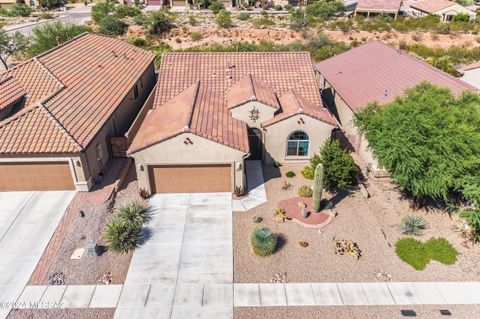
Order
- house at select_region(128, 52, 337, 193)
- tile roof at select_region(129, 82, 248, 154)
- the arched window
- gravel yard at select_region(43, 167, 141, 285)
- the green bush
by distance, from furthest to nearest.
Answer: the arched window < house at select_region(128, 52, 337, 193) < tile roof at select_region(129, 82, 248, 154) < the green bush < gravel yard at select_region(43, 167, 141, 285)

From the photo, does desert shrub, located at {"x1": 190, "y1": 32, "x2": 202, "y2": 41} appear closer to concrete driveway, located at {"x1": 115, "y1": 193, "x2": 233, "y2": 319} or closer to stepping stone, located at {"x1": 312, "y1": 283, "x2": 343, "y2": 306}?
concrete driveway, located at {"x1": 115, "y1": 193, "x2": 233, "y2": 319}

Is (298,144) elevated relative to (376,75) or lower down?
lower down

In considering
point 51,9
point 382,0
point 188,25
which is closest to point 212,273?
point 188,25

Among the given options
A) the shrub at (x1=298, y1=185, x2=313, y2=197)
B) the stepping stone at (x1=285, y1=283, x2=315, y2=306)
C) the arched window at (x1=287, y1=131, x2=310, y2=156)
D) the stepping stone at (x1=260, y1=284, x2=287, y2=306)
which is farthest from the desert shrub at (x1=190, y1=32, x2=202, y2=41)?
the stepping stone at (x1=285, y1=283, x2=315, y2=306)

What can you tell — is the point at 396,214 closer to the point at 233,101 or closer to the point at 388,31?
the point at 233,101

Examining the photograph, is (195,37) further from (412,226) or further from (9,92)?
(412,226)

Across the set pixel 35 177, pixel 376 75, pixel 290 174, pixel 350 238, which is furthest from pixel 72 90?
pixel 376 75

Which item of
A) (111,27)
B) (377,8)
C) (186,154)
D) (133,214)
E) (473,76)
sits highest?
(473,76)
